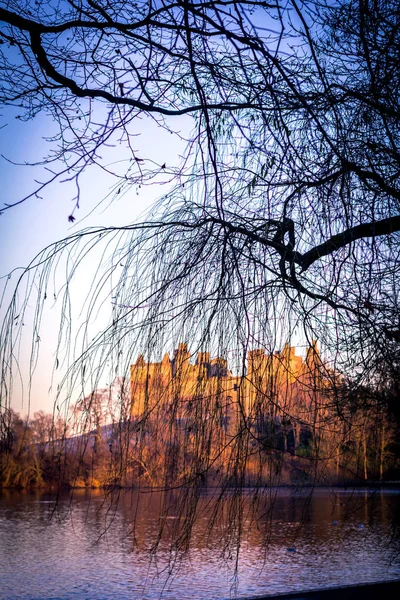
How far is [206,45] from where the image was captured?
4.94ft

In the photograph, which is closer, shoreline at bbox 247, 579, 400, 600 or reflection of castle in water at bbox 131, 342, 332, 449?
reflection of castle in water at bbox 131, 342, 332, 449

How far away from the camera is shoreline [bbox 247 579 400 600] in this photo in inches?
346

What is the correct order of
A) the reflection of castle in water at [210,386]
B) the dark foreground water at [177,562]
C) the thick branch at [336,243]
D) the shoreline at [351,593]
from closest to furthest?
the reflection of castle in water at [210,386] < the thick branch at [336,243] < the shoreline at [351,593] < the dark foreground water at [177,562]

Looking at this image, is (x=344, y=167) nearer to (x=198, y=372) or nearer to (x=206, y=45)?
(x=206, y=45)

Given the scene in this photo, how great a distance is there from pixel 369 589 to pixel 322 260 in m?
8.64

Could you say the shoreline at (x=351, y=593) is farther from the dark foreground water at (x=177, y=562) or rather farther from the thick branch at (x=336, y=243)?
the thick branch at (x=336, y=243)

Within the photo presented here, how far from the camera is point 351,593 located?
29.7 feet

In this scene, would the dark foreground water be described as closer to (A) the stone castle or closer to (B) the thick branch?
(B) the thick branch

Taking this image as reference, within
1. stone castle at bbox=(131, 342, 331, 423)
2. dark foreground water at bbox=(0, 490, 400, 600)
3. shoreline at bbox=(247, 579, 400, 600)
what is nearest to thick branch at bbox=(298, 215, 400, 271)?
stone castle at bbox=(131, 342, 331, 423)

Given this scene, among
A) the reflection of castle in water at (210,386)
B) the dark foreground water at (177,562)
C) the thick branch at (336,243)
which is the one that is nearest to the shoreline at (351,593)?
the dark foreground water at (177,562)

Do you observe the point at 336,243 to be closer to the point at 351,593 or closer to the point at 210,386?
the point at 210,386

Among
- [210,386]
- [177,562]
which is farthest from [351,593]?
[210,386]

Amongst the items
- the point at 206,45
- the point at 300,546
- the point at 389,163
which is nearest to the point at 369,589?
the point at 300,546

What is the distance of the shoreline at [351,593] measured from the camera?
28.9 ft
